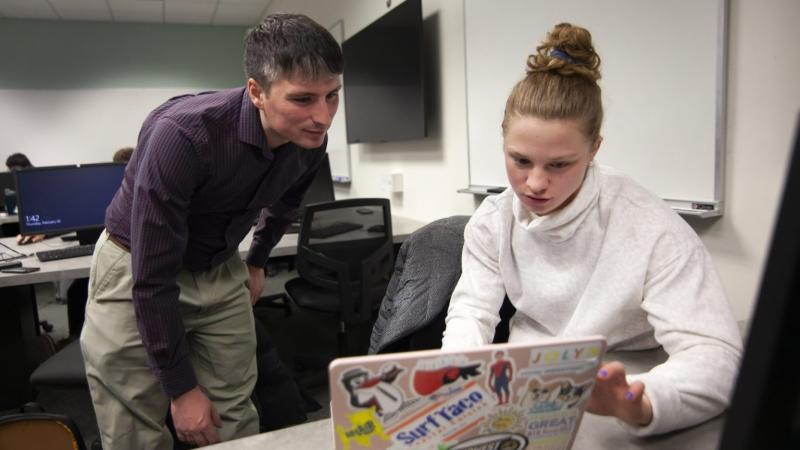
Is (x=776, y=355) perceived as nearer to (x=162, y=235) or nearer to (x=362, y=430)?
(x=362, y=430)

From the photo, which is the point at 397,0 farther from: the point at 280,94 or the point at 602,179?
the point at 602,179

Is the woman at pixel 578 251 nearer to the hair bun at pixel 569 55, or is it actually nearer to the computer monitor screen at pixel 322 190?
the hair bun at pixel 569 55

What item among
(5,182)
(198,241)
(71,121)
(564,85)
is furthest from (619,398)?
(71,121)

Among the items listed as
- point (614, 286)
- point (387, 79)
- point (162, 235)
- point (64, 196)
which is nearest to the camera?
point (614, 286)

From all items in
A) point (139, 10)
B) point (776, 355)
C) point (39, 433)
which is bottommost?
point (39, 433)

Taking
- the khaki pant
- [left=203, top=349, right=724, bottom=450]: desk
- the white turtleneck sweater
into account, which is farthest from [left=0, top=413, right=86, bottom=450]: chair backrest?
the white turtleneck sweater

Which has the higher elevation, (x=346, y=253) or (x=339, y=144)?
(x=339, y=144)

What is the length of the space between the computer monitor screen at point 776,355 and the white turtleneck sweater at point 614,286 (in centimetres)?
39

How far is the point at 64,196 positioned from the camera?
7.93 ft

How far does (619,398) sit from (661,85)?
3.65 feet

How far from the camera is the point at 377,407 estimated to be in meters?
0.51

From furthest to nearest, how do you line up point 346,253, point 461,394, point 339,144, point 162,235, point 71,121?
point 71,121 → point 339,144 → point 346,253 → point 162,235 → point 461,394

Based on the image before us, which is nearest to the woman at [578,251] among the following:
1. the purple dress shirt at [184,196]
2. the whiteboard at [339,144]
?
the purple dress shirt at [184,196]

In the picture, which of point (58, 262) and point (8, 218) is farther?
point (8, 218)
